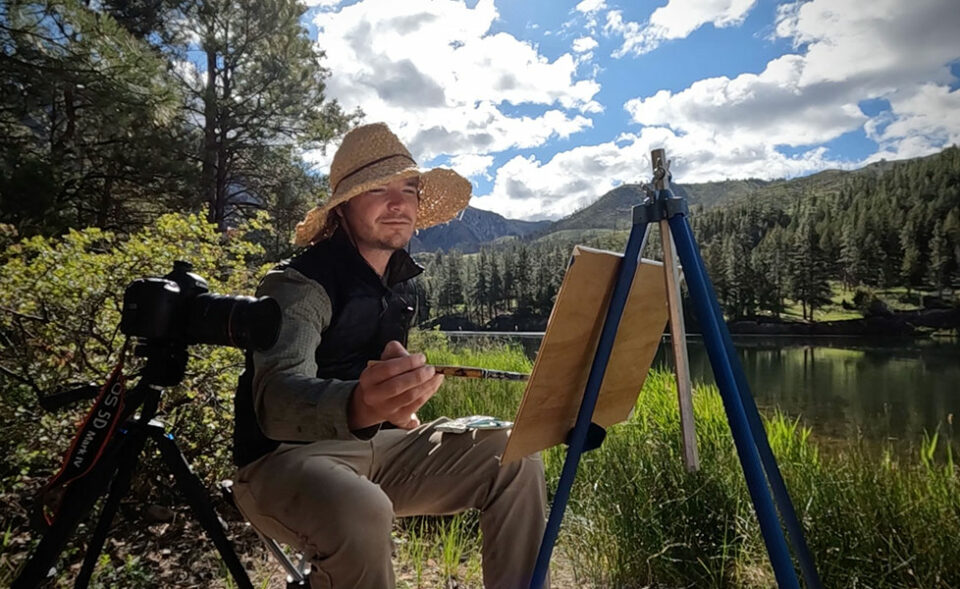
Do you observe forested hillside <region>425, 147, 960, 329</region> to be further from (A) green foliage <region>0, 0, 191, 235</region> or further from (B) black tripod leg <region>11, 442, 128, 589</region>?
(B) black tripod leg <region>11, 442, 128, 589</region>

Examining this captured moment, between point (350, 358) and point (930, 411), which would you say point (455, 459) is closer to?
point (350, 358)

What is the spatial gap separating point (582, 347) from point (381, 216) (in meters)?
0.84

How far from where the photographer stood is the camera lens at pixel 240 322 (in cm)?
104

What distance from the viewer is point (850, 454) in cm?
287

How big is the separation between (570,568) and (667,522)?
1.75ft

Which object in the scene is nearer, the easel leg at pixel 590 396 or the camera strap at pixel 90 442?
the camera strap at pixel 90 442

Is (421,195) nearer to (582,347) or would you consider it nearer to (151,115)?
(582,347)

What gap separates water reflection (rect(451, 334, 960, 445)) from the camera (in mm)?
12421

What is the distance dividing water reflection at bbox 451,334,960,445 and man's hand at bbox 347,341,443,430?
4411mm

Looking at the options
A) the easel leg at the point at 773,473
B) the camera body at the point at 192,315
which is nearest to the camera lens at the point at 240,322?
the camera body at the point at 192,315

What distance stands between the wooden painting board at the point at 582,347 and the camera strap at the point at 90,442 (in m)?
0.81

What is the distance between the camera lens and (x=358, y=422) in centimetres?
108

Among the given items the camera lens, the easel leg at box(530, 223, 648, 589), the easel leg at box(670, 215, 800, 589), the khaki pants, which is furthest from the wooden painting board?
the camera lens

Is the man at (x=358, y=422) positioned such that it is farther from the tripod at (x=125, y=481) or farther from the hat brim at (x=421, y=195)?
the tripod at (x=125, y=481)
